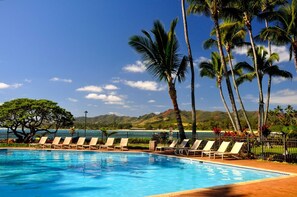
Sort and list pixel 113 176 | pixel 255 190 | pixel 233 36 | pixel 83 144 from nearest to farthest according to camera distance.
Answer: pixel 255 190
pixel 113 176
pixel 83 144
pixel 233 36

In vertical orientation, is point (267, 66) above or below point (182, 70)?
above

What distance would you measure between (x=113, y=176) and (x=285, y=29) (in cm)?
1664

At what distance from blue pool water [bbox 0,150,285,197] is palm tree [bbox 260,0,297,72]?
38.9 feet

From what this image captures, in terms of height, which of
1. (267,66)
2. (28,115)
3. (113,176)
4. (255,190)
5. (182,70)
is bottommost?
(113,176)

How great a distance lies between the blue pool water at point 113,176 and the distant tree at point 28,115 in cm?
1212

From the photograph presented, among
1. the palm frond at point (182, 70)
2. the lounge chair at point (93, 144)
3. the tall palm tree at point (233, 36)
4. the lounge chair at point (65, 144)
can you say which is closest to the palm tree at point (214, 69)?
the tall palm tree at point (233, 36)

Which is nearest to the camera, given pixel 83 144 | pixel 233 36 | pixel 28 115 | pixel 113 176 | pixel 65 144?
pixel 113 176

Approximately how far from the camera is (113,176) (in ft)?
42.4

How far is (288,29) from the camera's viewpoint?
21234 mm

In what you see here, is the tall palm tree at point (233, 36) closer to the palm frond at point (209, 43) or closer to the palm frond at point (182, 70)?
the palm frond at point (209, 43)

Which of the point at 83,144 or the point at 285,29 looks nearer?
the point at 285,29

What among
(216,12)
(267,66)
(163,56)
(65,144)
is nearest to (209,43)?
(267,66)

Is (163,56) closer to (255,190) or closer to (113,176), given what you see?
(113,176)

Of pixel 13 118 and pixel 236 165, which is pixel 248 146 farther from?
pixel 13 118
